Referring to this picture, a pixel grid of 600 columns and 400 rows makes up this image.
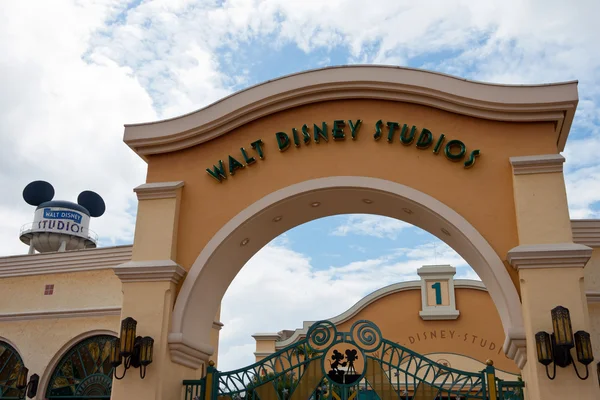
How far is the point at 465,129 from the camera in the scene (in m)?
8.98

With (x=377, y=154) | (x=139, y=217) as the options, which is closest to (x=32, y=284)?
(x=139, y=217)

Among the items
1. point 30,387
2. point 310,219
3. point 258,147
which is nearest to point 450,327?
point 310,219

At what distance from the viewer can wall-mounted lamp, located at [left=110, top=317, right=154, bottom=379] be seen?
332 inches

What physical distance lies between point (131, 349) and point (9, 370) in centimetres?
650

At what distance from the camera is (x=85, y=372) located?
12.7m

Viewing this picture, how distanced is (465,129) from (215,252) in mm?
4035

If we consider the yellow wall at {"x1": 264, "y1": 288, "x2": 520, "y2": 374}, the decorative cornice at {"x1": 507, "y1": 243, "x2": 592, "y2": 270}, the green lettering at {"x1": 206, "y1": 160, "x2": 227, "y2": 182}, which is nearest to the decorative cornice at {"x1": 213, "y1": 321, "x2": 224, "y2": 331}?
the yellow wall at {"x1": 264, "y1": 288, "x2": 520, "y2": 374}

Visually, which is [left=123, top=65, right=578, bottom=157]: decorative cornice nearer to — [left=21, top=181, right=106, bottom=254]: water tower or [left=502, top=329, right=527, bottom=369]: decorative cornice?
[left=502, top=329, right=527, bottom=369]: decorative cornice

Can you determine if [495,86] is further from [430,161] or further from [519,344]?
[519,344]

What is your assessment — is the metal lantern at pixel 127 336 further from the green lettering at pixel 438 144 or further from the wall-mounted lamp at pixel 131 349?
the green lettering at pixel 438 144

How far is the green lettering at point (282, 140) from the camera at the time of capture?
9.49 metres

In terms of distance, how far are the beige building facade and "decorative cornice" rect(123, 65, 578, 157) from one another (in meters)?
0.02

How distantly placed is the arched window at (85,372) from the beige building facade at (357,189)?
3769 mm

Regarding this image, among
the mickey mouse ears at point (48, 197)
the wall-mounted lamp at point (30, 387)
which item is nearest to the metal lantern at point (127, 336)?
the wall-mounted lamp at point (30, 387)
